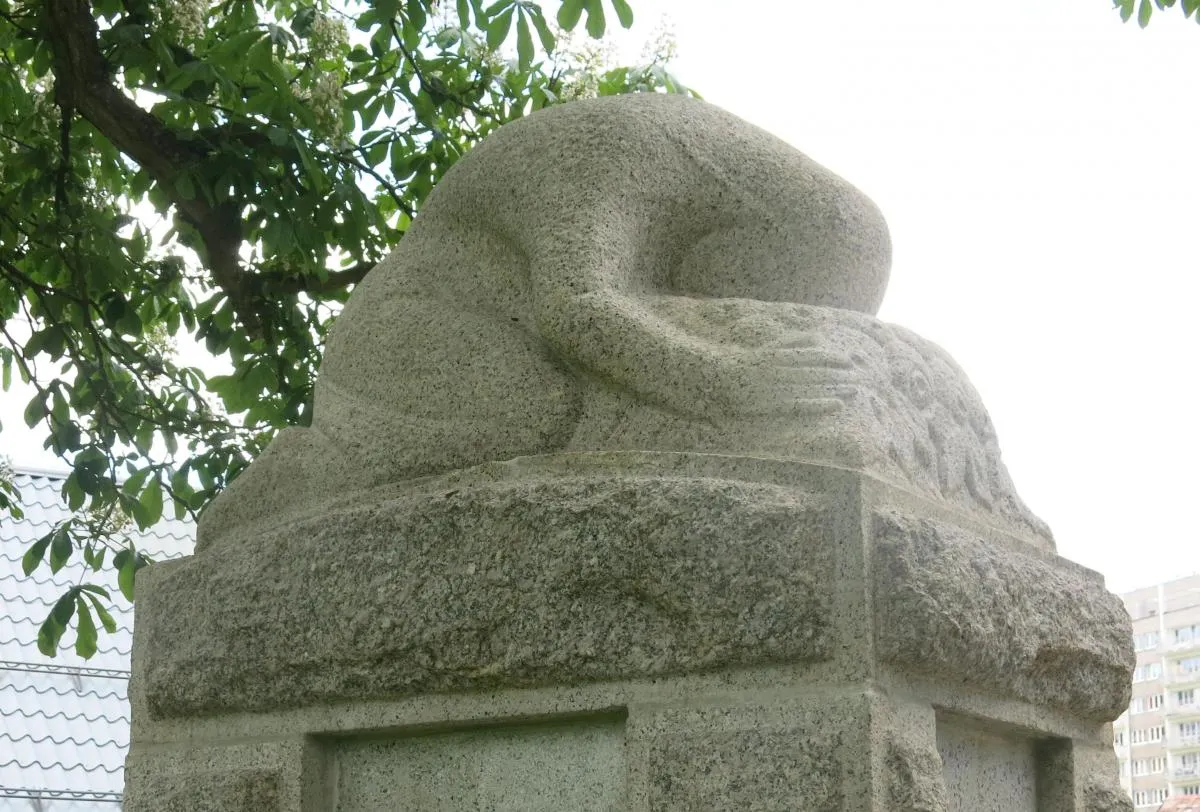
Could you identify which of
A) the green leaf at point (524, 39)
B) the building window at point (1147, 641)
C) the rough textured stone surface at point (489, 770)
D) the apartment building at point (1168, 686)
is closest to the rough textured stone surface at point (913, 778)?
the rough textured stone surface at point (489, 770)

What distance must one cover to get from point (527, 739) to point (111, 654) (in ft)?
20.7

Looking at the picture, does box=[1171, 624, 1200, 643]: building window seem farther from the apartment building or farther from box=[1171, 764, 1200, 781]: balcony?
box=[1171, 764, 1200, 781]: balcony

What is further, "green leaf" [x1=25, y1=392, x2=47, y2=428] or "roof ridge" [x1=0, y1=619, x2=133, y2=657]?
"roof ridge" [x1=0, y1=619, x2=133, y2=657]

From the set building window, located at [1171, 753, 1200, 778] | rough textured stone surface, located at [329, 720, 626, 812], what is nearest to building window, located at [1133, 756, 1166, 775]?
building window, located at [1171, 753, 1200, 778]

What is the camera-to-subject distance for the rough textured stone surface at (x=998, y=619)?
2.18 metres

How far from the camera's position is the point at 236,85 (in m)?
4.46

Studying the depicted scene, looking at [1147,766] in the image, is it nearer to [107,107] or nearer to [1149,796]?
[1149,796]

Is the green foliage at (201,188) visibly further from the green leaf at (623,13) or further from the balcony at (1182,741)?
the balcony at (1182,741)

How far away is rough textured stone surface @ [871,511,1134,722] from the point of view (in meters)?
2.18

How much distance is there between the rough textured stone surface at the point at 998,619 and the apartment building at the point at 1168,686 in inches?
358

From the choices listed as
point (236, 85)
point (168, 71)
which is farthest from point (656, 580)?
point (236, 85)

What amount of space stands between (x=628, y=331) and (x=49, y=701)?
6.20 m

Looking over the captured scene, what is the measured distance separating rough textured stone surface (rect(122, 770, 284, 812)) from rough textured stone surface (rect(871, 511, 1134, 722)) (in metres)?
1.11

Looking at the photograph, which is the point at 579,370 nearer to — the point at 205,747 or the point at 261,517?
the point at 261,517
